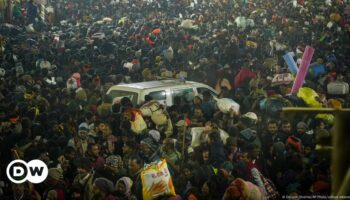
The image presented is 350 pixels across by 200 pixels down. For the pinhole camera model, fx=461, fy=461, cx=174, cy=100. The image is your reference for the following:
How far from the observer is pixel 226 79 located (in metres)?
9.84

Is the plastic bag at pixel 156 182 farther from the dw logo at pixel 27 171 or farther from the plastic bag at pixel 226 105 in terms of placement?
the plastic bag at pixel 226 105

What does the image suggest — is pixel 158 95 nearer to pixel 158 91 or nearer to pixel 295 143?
A: pixel 158 91

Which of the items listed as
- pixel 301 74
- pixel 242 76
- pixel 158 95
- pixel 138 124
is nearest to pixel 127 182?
pixel 138 124

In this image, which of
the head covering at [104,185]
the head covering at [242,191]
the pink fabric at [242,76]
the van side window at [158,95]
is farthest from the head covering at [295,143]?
the pink fabric at [242,76]

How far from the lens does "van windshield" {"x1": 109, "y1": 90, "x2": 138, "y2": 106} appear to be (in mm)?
8038

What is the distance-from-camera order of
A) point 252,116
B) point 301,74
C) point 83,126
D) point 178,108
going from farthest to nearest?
point 301,74 < point 178,108 < point 252,116 < point 83,126

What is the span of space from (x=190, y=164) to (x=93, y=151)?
130cm

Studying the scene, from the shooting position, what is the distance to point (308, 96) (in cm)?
777

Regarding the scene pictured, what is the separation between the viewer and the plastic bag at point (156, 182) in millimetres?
4844

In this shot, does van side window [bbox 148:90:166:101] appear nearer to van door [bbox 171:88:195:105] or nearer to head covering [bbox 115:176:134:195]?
van door [bbox 171:88:195:105]

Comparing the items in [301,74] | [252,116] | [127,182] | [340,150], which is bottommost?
[127,182]

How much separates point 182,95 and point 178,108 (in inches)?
34.2

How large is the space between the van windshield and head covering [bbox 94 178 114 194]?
2924 millimetres

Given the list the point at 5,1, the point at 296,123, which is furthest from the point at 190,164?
the point at 5,1
